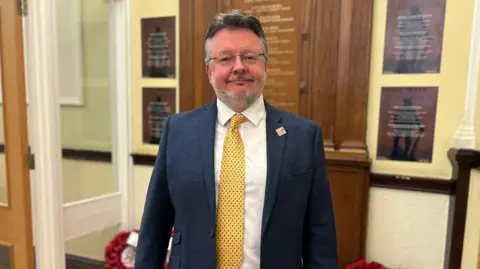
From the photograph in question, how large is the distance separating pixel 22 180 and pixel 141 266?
120 centimetres

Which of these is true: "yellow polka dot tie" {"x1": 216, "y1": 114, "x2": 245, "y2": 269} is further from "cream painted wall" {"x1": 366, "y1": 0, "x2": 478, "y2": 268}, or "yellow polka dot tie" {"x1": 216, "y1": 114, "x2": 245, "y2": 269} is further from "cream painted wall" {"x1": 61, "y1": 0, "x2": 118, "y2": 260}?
"cream painted wall" {"x1": 61, "y1": 0, "x2": 118, "y2": 260}

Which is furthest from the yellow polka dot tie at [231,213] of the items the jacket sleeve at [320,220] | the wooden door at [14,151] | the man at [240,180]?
the wooden door at [14,151]

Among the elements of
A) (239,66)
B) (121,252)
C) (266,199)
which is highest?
(239,66)

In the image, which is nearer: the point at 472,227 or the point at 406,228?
the point at 472,227

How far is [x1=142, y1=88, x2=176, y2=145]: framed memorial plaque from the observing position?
2533mm

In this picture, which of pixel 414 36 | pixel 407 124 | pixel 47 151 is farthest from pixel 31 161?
pixel 414 36

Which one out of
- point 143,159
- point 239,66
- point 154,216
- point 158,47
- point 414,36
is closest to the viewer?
point 239,66

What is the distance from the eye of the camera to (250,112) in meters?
1.14

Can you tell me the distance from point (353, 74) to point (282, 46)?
47 centimetres

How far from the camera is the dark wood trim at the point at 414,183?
1852mm

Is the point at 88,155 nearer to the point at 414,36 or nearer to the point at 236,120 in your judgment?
the point at 236,120

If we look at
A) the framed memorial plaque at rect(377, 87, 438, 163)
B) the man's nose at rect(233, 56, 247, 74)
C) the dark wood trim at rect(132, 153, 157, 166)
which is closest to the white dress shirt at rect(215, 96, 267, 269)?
the man's nose at rect(233, 56, 247, 74)

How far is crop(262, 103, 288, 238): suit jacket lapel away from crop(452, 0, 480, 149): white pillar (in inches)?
46.5

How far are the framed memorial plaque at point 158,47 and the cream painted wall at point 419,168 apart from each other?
4.47ft
